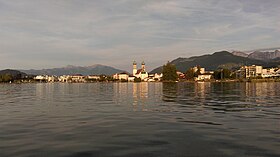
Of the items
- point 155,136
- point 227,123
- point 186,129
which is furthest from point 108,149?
point 227,123

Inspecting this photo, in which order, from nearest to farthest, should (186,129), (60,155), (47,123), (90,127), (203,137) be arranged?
(60,155), (203,137), (186,129), (90,127), (47,123)

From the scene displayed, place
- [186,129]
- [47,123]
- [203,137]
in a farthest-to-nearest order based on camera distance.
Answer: [47,123], [186,129], [203,137]

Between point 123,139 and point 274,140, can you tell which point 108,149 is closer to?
point 123,139

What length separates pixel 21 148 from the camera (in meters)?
14.8

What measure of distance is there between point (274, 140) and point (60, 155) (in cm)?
1217

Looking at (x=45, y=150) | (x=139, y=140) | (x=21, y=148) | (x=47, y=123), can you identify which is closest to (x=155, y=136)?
(x=139, y=140)

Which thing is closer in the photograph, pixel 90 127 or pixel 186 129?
pixel 186 129

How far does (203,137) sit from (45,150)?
9465mm

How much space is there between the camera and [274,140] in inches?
635

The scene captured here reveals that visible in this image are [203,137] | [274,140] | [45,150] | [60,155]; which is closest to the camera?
[60,155]

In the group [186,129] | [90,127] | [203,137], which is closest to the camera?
[203,137]

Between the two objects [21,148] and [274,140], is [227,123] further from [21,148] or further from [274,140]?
[21,148]

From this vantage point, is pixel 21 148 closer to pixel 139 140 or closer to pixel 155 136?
pixel 139 140

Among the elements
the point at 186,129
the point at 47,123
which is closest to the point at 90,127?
the point at 47,123
